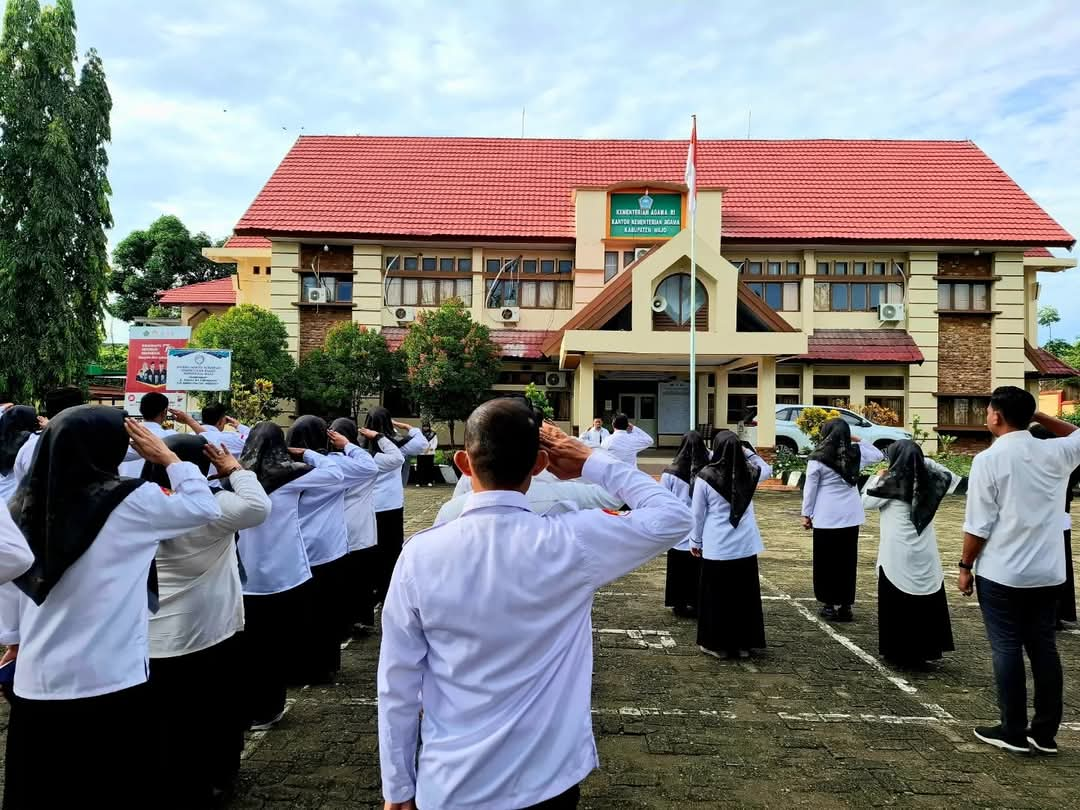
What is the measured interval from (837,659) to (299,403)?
17.3m

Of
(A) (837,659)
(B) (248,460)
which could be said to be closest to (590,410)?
(A) (837,659)

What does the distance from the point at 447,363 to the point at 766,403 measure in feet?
26.2

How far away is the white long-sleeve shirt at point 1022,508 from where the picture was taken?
3.68 metres

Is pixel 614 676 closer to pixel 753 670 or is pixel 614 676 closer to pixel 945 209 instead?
pixel 753 670

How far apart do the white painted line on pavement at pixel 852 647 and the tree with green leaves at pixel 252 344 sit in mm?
14419

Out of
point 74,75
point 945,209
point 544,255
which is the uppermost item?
point 74,75

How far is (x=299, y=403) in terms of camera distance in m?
19.9

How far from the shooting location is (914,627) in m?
4.97

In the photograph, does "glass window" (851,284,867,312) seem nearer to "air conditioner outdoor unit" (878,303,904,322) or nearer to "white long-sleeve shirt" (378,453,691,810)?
"air conditioner outdoor unit" (878,303,904,322)

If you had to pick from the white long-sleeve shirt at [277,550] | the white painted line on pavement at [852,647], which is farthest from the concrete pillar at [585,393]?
the white long-sleeve shirt at [277,550]

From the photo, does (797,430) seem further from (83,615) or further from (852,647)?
(83,615)

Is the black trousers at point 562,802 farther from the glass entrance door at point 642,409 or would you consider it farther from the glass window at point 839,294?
the glass window at point 839,294

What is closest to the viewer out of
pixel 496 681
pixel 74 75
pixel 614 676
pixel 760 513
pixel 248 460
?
pixel 496 681

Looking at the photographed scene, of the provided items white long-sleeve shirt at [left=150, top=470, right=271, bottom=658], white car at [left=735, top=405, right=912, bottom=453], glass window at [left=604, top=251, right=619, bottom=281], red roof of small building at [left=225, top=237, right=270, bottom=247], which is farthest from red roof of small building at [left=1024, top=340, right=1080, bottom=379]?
white long-sleeve shirt at [left=150, top=470, right=271, bottom=658]
